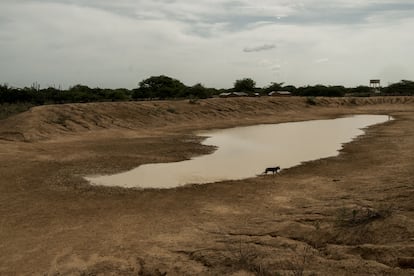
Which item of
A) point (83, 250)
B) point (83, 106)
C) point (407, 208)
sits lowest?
point (83, 250)

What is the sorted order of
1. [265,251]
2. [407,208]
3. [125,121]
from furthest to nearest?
[125,121]
[407,208]
[265,251]

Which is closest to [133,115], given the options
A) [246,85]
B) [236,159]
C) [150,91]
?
[236,159]

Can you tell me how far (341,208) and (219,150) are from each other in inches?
574

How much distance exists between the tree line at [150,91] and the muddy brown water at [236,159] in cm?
2715

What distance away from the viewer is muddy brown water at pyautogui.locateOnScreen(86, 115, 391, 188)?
1680 cm

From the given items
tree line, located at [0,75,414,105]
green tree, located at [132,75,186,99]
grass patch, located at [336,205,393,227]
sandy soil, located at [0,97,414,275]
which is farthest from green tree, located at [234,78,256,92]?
grass patch, located at [336,205,393,227]

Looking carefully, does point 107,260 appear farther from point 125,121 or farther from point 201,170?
point 125,121

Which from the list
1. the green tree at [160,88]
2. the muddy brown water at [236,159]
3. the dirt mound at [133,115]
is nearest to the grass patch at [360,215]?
the muddy brown water at [236,159]

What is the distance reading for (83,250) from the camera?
9195 millimetres

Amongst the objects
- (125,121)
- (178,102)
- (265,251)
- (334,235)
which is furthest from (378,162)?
(178,102)

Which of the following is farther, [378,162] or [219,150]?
[219,150]

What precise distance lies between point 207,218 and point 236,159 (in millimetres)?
10732

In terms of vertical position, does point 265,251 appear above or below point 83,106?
below

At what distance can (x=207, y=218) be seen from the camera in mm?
11250
